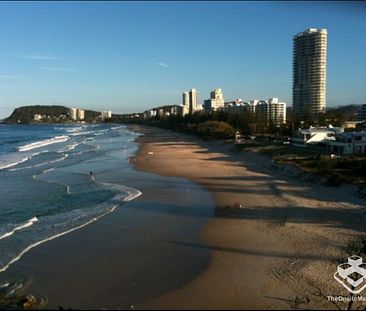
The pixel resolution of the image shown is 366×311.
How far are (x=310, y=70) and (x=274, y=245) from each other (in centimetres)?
10336

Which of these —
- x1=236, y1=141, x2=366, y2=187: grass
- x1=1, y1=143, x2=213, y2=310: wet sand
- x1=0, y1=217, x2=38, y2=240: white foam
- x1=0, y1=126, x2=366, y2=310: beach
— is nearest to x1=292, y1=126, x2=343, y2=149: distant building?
x1=236, y1=141, x2=366, y2=187: grass

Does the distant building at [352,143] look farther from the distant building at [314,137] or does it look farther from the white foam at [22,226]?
the white foam at [22,226]

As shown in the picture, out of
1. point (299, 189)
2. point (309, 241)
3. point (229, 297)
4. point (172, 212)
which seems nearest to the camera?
point (229, 297)

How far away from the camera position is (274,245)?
44.0 feet

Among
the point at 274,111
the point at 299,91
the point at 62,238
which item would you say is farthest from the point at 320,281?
the point at 299,91

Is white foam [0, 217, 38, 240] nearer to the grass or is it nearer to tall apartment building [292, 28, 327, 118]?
the grass

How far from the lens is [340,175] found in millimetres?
23594

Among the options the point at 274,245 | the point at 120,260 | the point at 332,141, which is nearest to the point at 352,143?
the point at 332,141

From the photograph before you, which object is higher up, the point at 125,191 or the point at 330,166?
the point at 330,166

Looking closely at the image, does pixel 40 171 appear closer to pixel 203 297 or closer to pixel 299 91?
pixel 203 297

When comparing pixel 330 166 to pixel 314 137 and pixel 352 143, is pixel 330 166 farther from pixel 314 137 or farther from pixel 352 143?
pixel 314 137

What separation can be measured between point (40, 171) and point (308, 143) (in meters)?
24.2

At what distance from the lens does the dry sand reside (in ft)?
31.4

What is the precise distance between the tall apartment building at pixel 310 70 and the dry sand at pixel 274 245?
87936 mm
